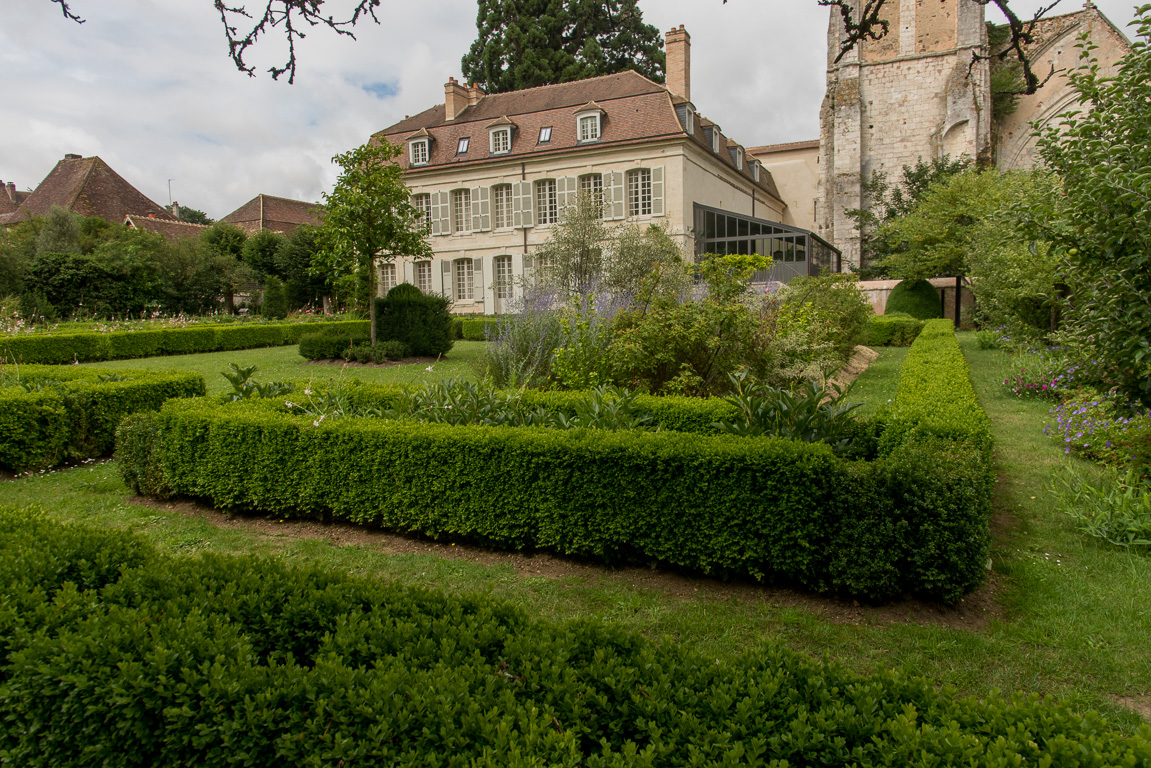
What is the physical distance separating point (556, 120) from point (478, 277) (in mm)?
6876

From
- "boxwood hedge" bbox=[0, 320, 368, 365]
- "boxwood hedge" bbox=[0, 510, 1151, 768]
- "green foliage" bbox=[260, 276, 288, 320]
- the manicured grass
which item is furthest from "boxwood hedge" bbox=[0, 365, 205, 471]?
"green foliage" bbox=[260, 276, 288, 320]

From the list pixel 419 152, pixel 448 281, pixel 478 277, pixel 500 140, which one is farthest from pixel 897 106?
pixel 448 281

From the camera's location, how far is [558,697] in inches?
67.5

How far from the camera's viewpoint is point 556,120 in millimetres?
25828

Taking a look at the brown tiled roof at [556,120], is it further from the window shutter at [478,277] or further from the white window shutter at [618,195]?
the window shutter at [478,277]

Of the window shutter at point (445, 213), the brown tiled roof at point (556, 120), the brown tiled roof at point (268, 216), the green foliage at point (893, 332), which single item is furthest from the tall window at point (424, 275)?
the green foliage at point (893, 332)

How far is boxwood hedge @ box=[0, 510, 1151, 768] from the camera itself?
1.50 m

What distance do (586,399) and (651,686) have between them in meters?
3.58

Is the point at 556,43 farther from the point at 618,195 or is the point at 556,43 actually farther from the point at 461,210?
the point at 618,195

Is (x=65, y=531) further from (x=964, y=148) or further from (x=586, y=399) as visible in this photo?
(x=964, y=148)

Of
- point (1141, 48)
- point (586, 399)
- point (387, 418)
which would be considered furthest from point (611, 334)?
point (1141, 48)

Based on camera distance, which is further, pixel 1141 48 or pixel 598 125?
pixel 598 125

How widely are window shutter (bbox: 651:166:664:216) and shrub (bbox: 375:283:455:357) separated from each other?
36.9ft

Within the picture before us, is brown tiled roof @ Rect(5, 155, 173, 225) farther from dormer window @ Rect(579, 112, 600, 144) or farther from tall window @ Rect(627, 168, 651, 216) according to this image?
tall window @ Rect(627, 168, 651, 216)
